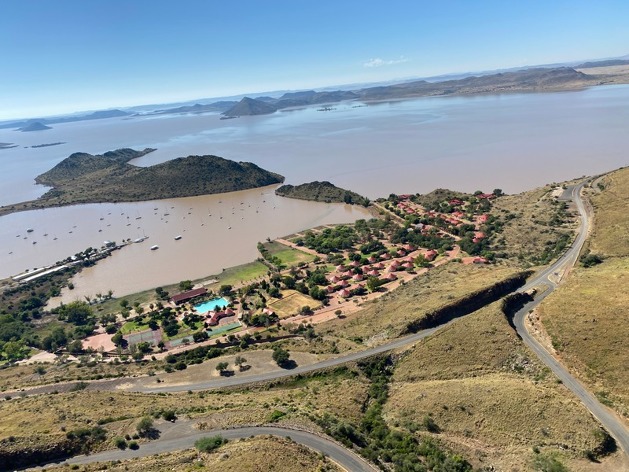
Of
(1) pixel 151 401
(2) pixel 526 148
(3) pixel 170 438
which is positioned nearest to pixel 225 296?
(1) pixel 151 401

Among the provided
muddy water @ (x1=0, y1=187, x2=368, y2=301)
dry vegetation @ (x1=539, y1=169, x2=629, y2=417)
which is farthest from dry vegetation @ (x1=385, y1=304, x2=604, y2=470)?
muddy water @ (x1=0, y1=187, x2=368, y2=301)

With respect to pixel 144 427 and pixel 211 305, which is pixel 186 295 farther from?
pixel 144 427

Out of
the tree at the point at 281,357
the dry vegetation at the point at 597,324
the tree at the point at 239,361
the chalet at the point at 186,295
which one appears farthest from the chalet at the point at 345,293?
the dry vegetation at the point at 597,324

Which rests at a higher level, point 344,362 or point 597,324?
point 597,324

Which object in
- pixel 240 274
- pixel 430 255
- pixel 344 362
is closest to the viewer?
pixel 344 362

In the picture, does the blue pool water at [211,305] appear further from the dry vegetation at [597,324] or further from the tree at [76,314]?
the dry vegetation at [597,324]

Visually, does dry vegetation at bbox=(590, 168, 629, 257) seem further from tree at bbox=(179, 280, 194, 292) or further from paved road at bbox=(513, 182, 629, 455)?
tree at bbox=(179, 280, 194, 292)

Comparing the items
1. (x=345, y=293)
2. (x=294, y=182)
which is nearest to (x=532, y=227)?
(x=345, y=293)
